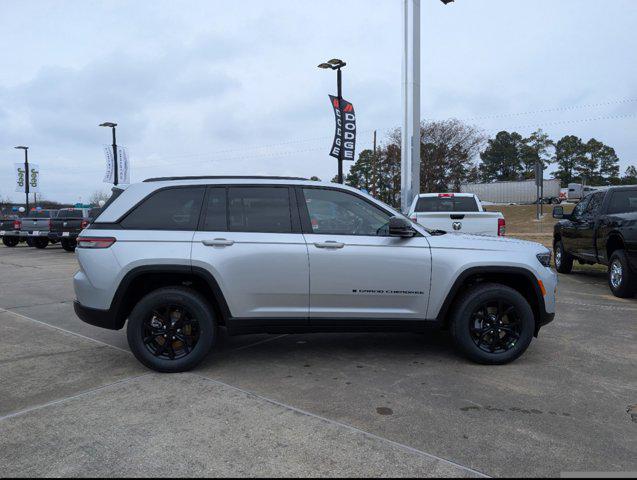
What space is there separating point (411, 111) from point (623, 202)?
10.8 metres

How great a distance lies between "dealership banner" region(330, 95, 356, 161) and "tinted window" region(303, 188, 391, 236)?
583 inches

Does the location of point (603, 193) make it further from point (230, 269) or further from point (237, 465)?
point (237, 465)

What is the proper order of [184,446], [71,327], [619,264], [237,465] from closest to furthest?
1. [237,465]
2. [184,446]
3. [71,327]
4. [619,264]

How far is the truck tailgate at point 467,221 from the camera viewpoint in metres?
9.36

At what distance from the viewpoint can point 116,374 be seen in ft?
14.4

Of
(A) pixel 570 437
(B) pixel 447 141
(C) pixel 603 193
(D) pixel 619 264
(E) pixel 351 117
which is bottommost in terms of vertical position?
(A) pixel 570 437

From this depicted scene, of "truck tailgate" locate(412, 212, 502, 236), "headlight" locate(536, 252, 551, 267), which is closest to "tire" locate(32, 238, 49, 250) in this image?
"truck tailgate" locate(412, 212, 502, 236)

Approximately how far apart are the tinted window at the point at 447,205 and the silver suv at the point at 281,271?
6.05 meters

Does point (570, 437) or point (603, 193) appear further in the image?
point (603, 193)

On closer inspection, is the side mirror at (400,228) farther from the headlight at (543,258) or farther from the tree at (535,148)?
the tree at (535,148)

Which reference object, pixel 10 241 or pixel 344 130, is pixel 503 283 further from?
pixel 10 241

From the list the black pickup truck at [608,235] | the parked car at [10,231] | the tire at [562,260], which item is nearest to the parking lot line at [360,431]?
the black pickup truck at [608,235]

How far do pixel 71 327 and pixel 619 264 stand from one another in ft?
26.8

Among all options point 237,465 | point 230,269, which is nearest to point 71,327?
point 230,269
